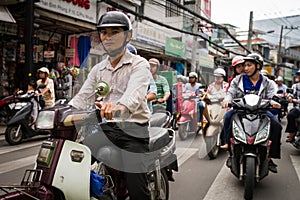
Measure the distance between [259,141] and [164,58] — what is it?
12.7 metres

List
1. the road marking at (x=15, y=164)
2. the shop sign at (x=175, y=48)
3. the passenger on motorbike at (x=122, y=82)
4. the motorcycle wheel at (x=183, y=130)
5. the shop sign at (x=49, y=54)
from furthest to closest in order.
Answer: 1. the shop sign at (x=175, y=48)
2. the shop sign at (x=49, y=54)
3. the motorcycle wheel at (x=183, y=130)
4. the road marking at (x=15, y=164)
5. the passenger on motorbike at (x=122, y=82)

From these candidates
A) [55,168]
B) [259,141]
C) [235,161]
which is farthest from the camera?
[235,161]

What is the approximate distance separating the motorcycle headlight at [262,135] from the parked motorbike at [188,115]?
3103 mm

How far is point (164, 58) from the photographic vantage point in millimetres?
15750

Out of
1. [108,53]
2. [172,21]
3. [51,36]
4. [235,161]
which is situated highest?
[172,21]

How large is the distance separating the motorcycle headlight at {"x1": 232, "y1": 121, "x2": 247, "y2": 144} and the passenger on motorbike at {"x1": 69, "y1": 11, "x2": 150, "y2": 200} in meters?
1.49

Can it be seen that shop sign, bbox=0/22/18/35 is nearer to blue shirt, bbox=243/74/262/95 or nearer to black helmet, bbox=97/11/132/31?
blue shirt, bbox=243/74/262/95

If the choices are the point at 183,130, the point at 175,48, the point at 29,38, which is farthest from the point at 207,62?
the point at 29,38

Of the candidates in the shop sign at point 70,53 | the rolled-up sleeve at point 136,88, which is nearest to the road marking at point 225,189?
the rolled-up sleeve at point 136,88


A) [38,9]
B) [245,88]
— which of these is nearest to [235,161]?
[245,88]

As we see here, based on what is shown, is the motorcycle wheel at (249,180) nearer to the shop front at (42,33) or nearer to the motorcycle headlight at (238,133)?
the motorcycle headlight at (238,133)

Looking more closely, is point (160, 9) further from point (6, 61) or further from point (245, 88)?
point (245, 88)

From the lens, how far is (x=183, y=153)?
547cm

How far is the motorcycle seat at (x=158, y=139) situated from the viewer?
2434mm
